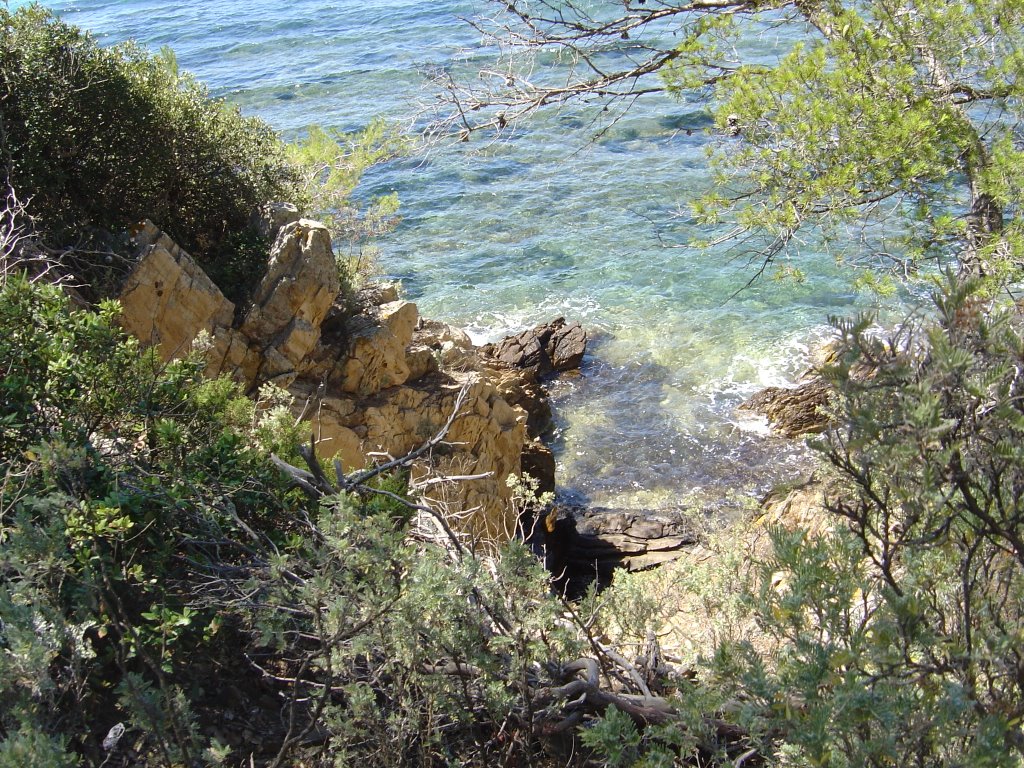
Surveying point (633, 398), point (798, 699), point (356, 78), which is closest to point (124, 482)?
point (798, 699)

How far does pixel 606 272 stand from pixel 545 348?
3.06 meters

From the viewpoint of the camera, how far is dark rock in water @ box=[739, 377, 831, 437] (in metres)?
12.7

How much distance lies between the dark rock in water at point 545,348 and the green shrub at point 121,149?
5.20 meters

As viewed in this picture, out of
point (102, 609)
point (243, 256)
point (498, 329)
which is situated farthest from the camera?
point (498, 329)

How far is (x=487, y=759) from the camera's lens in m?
3.68

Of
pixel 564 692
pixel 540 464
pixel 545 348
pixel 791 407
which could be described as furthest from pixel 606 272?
pixel 564 692

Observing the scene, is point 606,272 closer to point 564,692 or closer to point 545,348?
point 545,348

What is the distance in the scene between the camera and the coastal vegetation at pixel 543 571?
252 centimetres

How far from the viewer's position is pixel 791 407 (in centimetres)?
1299

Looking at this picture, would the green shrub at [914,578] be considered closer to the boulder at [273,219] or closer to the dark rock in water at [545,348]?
the boulder at [273,219]

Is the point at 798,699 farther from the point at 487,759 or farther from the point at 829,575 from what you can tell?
the point at 487,759

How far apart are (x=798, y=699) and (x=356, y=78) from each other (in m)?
23.8

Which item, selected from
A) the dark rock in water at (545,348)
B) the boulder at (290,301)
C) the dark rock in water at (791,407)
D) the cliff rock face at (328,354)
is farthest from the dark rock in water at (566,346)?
the boulder at (290,301)

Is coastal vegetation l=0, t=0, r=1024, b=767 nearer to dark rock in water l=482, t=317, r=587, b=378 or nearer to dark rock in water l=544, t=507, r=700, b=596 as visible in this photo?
dark rock in water l=544, t=507, r=700, b=596
